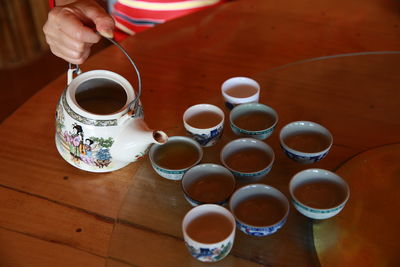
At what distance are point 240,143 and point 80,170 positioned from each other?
0.90 ft

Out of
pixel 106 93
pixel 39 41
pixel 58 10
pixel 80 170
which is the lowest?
pixel 39 41

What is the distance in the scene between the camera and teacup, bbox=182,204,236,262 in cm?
59

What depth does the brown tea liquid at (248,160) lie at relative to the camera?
2.44 feet

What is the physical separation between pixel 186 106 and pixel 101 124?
23 centimetres

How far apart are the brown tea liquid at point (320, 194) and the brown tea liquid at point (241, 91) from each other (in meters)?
0.25

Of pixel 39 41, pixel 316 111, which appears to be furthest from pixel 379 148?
pixel 39 41

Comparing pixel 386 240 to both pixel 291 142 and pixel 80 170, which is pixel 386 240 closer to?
pixel 291 142

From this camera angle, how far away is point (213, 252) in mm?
593

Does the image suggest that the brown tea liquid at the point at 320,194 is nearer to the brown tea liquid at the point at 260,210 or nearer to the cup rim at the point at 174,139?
the brown tea liquid at the point at 260,210

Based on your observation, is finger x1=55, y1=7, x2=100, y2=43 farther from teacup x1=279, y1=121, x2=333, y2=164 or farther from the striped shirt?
the striped shirt

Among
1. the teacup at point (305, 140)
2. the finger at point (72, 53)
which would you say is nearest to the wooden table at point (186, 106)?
the teacup at point (305, 140)

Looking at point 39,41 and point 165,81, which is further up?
point 165,81

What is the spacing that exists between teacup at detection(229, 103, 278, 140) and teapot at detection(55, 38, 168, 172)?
15 cm

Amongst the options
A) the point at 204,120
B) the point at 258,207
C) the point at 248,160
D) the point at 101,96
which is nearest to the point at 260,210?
the point at 258,207
